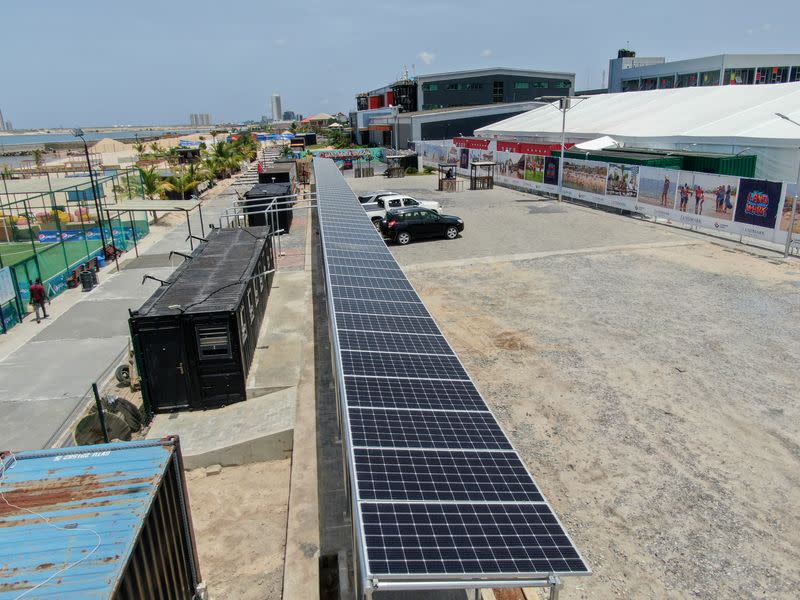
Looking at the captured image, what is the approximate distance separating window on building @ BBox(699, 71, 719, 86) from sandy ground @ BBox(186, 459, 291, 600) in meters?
93.6

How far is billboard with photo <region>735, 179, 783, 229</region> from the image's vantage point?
2302 cm

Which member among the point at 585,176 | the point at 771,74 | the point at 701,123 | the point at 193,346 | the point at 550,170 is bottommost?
the point at 193,346

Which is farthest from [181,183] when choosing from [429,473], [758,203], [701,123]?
[701,123]

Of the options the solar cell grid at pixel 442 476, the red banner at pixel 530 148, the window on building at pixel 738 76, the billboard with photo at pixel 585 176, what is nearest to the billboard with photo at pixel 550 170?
the billboard with photo at pixel 585 176

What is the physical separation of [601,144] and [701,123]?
6940 millimetres

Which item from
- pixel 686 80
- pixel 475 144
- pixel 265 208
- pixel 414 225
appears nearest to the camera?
pixel 414 225

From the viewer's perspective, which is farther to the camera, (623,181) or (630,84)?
(630,84)

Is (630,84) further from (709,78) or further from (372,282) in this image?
(372,282)

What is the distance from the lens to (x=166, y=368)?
11773 mm

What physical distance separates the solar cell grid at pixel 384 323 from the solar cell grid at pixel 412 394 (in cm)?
190

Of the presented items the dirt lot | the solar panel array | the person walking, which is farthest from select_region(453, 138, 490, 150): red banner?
the solar panel array

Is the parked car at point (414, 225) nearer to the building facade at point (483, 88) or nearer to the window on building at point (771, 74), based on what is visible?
the building facade at point (483, 88)

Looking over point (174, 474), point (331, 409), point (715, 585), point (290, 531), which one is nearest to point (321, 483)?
point (290, 531)

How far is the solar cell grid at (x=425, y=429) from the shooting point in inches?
242
